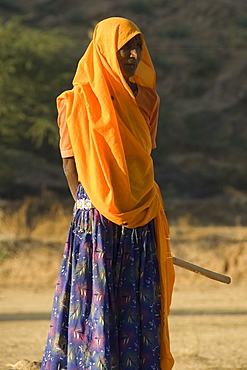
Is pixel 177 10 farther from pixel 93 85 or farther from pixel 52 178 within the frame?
pixel 93 85

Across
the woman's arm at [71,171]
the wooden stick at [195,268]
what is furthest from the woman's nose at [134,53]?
the wooden stick at [195,268]

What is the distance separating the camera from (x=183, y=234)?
12.9 m

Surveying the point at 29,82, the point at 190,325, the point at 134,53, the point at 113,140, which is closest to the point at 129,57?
the point at 134,53

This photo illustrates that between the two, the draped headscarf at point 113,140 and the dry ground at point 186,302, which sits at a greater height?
the draped headscarf at point 113,140

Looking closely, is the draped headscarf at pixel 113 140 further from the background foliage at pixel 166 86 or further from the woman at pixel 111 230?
the background foliage at pixel 166 86

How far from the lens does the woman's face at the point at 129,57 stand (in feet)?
10.9

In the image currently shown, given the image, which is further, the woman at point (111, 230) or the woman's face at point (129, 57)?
the woman's face at point (129, 57)

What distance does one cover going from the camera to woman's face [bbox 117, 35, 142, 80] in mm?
3330

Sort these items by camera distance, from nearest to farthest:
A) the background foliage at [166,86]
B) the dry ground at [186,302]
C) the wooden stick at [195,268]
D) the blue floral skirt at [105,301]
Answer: the blue floral skirt at [105,301]
the wooden stick at [195,268]
the dry ground at [186,302]
the background foliage at [166,86]

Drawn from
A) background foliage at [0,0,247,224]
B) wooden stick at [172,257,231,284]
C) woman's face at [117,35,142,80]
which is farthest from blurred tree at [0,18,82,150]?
woman's face at [117,35,142,80]

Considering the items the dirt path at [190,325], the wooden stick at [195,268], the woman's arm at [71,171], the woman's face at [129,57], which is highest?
the woman's face at [129,57]

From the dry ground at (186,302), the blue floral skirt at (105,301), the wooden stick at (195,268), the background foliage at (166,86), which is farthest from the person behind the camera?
the background foliage at (166,86)

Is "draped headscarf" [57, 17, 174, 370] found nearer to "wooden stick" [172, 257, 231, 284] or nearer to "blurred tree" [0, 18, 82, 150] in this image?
"wooden stick" [172, 257, 231, 284]

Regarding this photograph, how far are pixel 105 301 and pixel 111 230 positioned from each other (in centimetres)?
32
